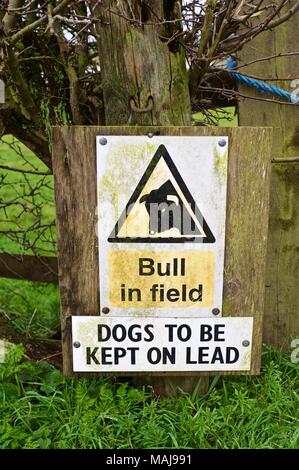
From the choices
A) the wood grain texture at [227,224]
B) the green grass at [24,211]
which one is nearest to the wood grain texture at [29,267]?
the green grass at [24,211]

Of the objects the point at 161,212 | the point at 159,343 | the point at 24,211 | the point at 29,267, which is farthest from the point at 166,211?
the point at 29,267

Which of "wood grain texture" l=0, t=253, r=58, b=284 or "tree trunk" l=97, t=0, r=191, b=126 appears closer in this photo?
"tree trunk" l=97, t=0, r=191, b=126

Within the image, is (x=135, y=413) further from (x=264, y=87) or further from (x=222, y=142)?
(x=264, y=87)

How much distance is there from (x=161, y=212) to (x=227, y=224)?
25 centimetres

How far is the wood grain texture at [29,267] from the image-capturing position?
352 centimetres

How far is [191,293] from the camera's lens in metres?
2.17

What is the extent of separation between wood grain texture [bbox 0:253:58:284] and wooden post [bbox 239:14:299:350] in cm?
134

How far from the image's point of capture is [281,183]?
271cm

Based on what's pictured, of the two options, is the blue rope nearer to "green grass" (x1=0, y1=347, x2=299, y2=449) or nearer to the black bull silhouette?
the black bull silhouette

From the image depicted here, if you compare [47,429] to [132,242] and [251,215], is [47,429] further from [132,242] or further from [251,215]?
[251,215]

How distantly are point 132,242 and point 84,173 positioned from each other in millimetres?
295

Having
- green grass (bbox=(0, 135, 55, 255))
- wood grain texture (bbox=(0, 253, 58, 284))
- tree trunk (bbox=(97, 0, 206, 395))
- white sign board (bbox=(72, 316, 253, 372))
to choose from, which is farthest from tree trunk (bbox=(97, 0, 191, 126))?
wood grain texture (bbox=(0, 253, 58, 284))

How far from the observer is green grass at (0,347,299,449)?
7.23ft

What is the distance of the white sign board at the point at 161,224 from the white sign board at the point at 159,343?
5 cm
